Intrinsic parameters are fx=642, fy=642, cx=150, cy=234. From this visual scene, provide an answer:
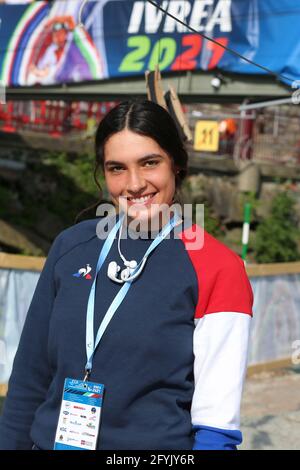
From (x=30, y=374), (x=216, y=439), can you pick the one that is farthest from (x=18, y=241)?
(x=216, y=439)

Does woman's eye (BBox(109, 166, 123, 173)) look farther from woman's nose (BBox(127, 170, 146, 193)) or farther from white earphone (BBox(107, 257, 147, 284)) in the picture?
white earphone (BBox(107, 257, 147, 284))

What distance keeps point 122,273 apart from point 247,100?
7.37 metres

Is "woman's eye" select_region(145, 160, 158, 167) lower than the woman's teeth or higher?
higher

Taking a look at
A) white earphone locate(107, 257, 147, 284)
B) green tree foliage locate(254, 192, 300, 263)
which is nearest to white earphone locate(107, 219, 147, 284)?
white earphone locate(107, 257, 147, 284)

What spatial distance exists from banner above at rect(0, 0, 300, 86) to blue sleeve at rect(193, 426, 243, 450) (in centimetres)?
Result: 629

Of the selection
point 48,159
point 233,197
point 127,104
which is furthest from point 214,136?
point 127,104

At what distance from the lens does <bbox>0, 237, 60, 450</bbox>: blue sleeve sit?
177 cm

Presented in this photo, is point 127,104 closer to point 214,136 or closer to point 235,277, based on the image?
point 235,277

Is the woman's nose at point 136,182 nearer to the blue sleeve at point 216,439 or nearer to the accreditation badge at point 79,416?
the accreditation badge at point 79,416

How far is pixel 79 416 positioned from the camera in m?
1.61

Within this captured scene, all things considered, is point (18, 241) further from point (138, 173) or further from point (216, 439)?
point (216, 439)

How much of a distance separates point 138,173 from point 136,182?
0.08 feet

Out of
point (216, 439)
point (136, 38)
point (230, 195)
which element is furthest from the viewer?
point (230, 195)

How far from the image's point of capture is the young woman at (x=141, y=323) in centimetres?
157
